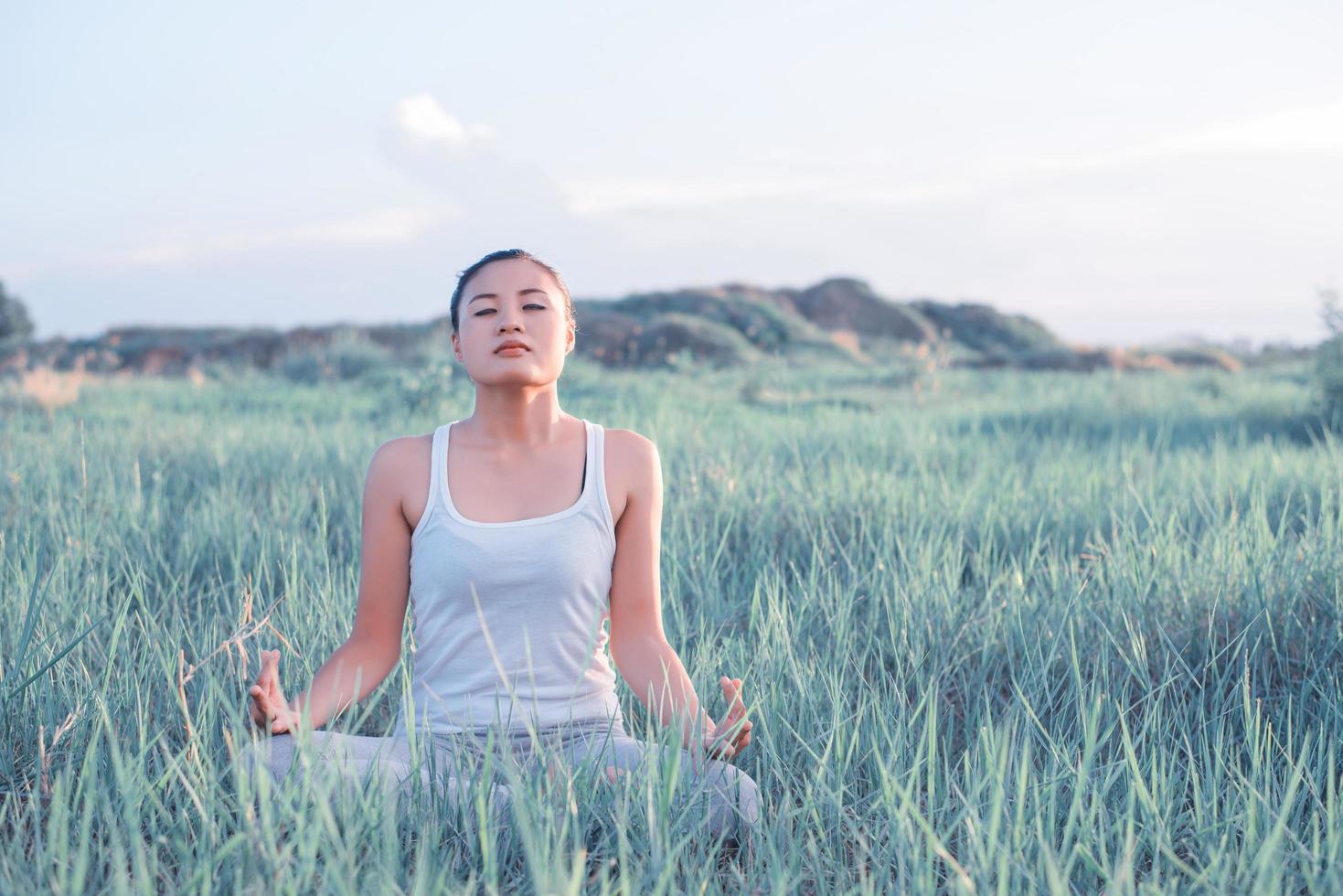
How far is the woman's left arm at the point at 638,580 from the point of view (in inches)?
67.1

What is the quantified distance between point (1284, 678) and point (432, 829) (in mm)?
1958

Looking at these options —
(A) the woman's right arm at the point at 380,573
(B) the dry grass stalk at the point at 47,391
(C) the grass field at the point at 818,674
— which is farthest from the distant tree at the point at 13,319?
(A) the woman's right arm at the point at 380,573

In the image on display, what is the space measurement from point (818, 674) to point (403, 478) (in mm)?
947

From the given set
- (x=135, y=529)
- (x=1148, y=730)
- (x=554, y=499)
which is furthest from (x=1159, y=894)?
(x=135, y=529)

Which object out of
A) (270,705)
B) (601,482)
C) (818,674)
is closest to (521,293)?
(601,482)

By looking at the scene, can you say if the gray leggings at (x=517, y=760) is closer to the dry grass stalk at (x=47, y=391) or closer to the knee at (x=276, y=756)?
the knee at (x=276, y=756)

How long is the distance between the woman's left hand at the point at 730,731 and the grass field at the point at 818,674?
0.38 feet

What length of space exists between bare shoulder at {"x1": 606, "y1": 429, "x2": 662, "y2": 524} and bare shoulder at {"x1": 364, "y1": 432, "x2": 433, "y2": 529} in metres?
0.32

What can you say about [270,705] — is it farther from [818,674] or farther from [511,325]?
[818,674]

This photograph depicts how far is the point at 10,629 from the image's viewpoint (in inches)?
87.8

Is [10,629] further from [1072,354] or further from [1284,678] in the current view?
[1072,354]

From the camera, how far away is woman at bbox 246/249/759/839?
1624 millimetres

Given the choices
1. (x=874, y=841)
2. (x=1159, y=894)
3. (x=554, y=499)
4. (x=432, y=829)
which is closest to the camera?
(x=1159, y=894)

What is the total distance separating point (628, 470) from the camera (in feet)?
5.76
